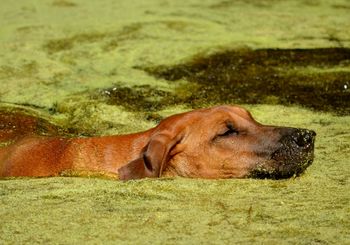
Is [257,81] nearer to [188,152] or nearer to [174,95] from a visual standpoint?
[174,95]

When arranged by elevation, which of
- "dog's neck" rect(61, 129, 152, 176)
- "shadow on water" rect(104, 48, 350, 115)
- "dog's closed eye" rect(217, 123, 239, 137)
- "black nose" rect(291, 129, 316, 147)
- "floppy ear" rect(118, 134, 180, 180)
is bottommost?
"shadow on water" rect(104, 48, 350, 115)

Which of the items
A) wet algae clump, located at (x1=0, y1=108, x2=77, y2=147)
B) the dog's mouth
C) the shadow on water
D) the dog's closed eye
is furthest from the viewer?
the shadow on water

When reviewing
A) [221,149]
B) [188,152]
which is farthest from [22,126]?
[221,149]

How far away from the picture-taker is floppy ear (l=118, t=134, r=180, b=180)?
4.77m

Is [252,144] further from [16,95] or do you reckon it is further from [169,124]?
[16,95]

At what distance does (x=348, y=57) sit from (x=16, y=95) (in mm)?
3758

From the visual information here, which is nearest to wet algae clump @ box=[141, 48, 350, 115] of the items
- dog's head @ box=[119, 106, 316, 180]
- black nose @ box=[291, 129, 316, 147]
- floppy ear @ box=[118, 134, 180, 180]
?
dog's head @ box=[119, 106, 316, 180]

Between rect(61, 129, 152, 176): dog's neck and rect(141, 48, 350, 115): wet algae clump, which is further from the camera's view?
rect(141, 48, 350, 115): wet algae clump

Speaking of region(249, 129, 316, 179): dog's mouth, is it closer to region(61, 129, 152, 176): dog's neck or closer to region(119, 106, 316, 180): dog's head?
region(119, 106, 316, 180): dog's head

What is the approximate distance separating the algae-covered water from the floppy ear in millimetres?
354

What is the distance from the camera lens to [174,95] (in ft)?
24.1

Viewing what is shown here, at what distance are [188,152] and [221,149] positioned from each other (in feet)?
0.77

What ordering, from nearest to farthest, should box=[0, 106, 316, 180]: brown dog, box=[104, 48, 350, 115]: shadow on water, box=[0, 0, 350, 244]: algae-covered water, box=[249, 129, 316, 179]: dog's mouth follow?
box=[0, 0, 350, 244]: algae-covered water, box=[249, 129, 316, 179]: dog's mouth, box=[0, 106, 316, 180]: brown dog, box=[104, 48, 350, 115]: shadow on water

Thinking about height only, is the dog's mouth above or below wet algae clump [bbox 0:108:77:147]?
above
